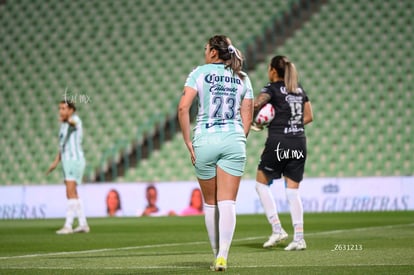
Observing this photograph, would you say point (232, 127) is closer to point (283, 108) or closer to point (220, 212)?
point (220, 212)

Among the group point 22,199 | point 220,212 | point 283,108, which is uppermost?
point 283,108

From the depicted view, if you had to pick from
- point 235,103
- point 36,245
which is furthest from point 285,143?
point 36,245

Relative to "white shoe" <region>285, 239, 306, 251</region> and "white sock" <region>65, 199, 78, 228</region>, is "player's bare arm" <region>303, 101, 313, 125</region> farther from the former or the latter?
"white sock" <region>65, 199, 78, 228</region>

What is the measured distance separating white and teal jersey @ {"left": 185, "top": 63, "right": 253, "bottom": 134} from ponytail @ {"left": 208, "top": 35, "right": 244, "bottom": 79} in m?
0.07

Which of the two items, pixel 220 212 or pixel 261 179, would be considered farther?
pixel 261 179

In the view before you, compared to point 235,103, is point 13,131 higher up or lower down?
lower down

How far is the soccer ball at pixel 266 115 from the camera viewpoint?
925 centimetres

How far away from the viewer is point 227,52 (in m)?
7.10

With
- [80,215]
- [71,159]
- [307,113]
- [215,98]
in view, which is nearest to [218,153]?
[215,98]

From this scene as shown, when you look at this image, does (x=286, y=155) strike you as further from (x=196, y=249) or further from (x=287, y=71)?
(x=196, y=249)

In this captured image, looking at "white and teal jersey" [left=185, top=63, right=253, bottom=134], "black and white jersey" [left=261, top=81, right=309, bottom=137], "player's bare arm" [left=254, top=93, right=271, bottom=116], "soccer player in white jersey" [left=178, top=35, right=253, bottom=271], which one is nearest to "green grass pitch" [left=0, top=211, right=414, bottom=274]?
"soccer player in white jersey" [left=178, top=35, right=253, bottom=271]

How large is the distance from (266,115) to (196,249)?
1.64 metres

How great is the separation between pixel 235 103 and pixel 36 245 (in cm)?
457

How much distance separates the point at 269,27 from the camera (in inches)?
945
